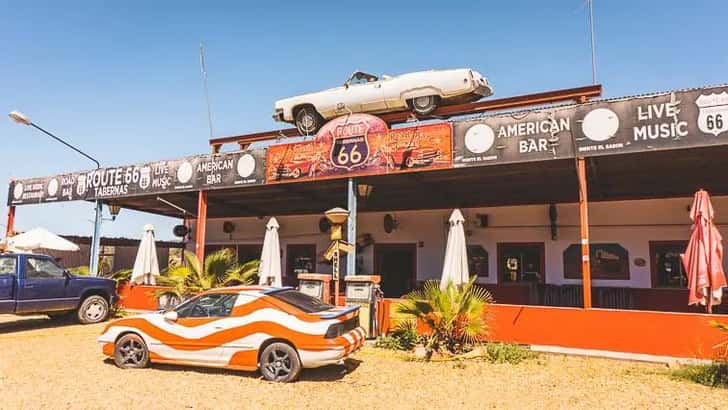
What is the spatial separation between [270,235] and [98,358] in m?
4.99

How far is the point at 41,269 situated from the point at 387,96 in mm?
9697

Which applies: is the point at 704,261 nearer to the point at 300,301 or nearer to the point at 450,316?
the point at 450,316

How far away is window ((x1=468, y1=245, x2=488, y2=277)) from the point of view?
47.2 feet

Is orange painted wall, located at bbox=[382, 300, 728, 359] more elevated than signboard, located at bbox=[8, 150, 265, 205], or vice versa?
signboard, located at bbox=[8, 150, 265, 205]

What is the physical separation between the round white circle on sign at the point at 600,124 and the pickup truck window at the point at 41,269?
41.4 ft

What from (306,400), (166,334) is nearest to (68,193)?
(166,334)

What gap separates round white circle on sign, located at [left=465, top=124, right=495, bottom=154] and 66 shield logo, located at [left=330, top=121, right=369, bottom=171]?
7.64ft

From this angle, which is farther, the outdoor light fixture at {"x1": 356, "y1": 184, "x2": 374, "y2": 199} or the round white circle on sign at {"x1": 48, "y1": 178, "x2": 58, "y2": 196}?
the round white circle on sign at {"x1": 48, "y1": 178, "x2": 58, "y2": 196}

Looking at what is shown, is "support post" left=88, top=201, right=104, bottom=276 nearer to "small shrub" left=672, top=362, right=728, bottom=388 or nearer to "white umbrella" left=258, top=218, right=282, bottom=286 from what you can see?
"white umbrella" left=258, top=218, right=282, bottom=286

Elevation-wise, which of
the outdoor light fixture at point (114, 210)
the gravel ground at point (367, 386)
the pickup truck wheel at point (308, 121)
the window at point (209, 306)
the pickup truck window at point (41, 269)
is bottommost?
the gravel ground at point (367, 386)

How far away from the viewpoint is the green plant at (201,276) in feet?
38.0

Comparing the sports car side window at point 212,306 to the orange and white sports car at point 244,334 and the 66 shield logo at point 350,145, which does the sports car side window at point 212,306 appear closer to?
the orange and white sports car at point 244,334

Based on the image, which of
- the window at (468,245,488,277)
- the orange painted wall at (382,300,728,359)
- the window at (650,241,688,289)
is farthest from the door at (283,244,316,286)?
the window at (650,241,688,289)

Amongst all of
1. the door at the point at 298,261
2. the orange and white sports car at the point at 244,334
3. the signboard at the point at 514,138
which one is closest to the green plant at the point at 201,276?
the orange and white sports car at the point at 244,334
